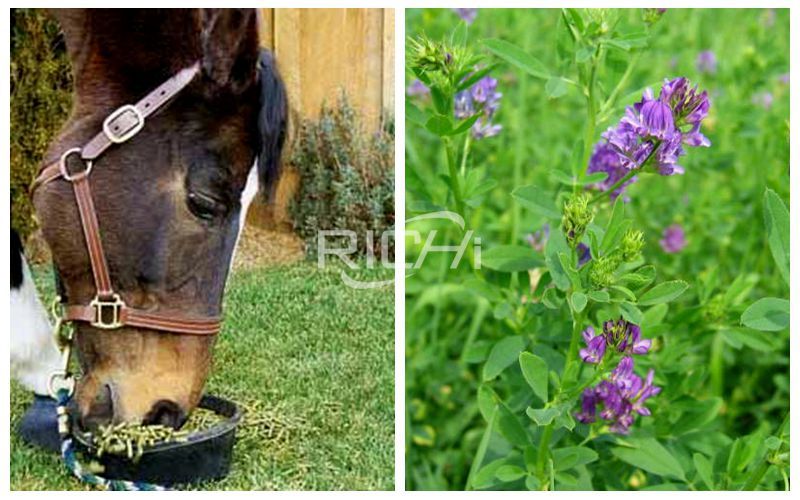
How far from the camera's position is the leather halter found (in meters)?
1.36

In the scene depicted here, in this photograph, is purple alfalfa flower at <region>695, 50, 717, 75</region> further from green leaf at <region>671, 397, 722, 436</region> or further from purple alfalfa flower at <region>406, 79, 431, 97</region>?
green leaf at <region>671, 397, 722, 436</region>

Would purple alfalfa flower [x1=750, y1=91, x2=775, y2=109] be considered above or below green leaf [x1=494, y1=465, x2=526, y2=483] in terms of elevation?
above

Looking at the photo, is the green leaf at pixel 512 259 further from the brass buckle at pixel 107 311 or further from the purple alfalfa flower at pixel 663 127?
the brass buckle at pixel 107 311

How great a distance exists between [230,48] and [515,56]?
379 millimetres

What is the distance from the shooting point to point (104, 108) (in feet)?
4.48

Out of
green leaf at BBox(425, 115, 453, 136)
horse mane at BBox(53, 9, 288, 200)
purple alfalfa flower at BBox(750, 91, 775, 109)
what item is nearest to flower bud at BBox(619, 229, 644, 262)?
green leaf at BBox(425, 115, 453, 136)

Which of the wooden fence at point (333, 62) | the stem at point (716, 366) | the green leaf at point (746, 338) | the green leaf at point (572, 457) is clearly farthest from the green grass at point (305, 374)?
the stem at point (716, 366)

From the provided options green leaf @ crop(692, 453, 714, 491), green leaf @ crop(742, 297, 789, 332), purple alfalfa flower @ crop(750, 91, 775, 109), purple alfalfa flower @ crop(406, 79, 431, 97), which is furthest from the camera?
purple alfalfa flower @ crop(750, 91, 775, 109)

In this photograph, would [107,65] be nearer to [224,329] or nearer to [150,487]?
[224,329]

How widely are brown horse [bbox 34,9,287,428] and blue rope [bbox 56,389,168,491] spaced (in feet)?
0.14

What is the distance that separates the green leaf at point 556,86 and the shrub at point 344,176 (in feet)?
0.69

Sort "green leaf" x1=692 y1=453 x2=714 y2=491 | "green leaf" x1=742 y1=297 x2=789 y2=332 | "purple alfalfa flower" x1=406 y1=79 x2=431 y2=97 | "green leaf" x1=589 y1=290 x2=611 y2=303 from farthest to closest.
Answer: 1. "purple alfalfa flower" x1=406 y1=79 x2=431 y2=97
2. "green leaf" x1=692 y1=453 x2=714 y2=491
3. "green leaf" x1=742 y1=297 x2=789 y2=332
4. "green leaf" x1=589 y1=290 x2=611 y2=303

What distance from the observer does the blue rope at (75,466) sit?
1419mm

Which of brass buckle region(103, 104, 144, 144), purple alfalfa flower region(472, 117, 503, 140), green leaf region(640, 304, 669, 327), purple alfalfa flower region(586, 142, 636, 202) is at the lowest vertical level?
green leaf region(640, 304, 669, 327)
